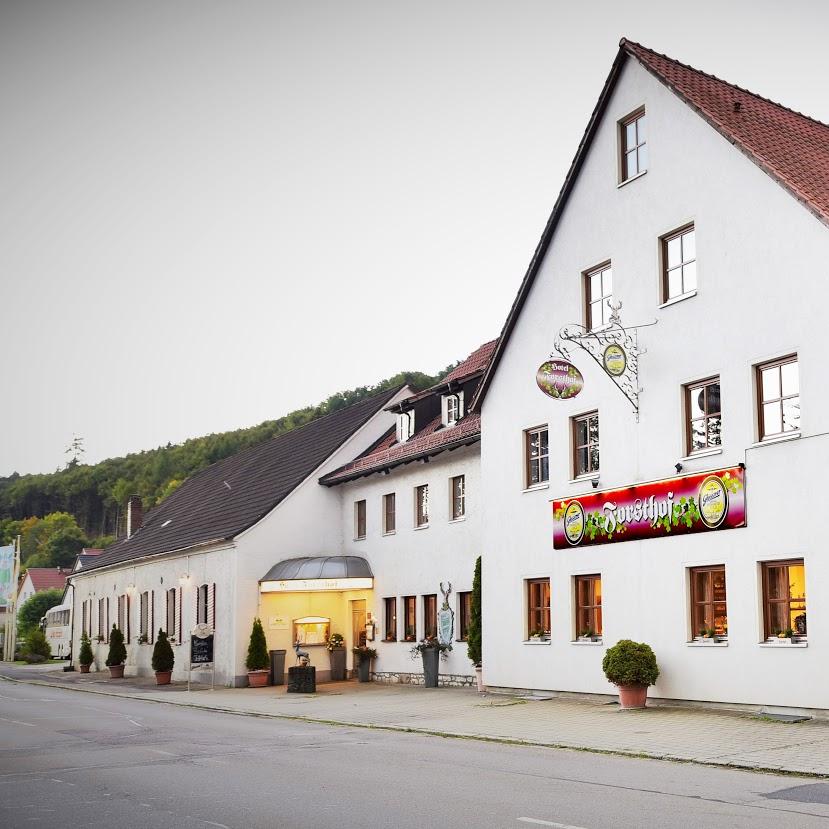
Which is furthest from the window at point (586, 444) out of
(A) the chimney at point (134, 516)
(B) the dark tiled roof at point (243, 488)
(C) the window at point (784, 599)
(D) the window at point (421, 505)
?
(A) the chimney at point (134, 516)

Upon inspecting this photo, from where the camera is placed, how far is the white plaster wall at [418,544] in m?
29.2

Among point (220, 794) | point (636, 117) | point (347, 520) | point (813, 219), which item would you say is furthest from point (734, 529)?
point (347, 520)

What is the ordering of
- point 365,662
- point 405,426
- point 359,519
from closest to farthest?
point 365,662 → point 405,426 → point 359,519

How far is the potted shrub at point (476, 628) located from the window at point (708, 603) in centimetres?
753

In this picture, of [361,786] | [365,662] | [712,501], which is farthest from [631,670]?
[365,662]

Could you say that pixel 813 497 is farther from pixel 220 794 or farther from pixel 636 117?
pixel 220 794

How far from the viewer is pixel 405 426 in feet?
113

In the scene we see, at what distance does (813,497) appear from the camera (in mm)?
17906

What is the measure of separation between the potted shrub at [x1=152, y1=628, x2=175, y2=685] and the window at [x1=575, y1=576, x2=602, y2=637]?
18.3 metres

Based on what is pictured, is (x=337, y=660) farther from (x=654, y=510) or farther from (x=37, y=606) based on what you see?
(x=37, y=606)

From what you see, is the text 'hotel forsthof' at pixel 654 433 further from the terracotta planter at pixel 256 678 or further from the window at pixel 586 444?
the terracotta planter at pixel 256 678

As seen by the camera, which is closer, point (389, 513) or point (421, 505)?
point (421, 505)

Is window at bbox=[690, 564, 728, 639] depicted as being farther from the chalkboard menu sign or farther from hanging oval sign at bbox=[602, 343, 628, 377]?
the chalkboard menu sign

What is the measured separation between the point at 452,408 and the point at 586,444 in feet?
28.2
